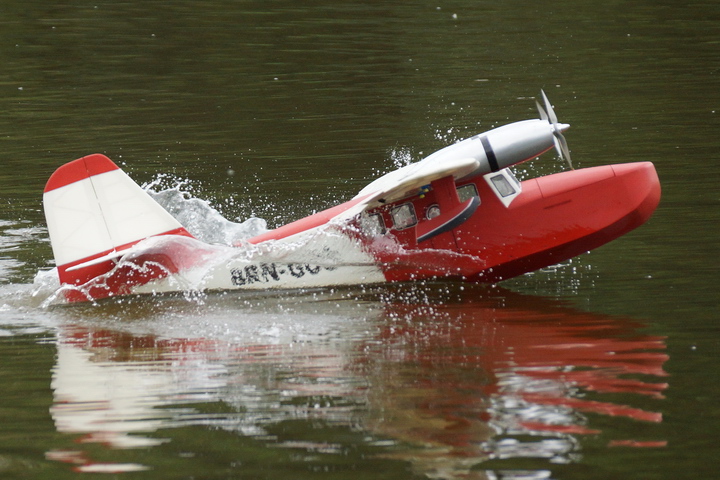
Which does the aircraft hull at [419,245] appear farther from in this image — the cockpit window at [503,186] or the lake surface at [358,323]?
the lake surface at [358,323]

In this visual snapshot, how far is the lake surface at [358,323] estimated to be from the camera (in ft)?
24.1

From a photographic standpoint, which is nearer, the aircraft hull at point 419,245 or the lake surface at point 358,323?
the lake surface at point 358,323

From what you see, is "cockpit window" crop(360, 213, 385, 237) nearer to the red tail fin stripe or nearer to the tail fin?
the tail fin

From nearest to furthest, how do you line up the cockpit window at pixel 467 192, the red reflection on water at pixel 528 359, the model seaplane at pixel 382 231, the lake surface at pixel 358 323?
the lake surface at pixel 358 323
the red reflection on water at pixel 528 359
the model seaplane at pixel 382 231
the cockpit window at pixel 467 192

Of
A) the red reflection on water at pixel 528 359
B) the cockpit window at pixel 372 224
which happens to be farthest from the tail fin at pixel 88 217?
the red reflection on water at pixel 528 359

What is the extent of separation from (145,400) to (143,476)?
5.21 feet

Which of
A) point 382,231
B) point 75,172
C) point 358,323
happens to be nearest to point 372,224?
point 382,231

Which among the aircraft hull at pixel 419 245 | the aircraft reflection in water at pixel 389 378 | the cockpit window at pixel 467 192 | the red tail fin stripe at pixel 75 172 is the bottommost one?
the aircraft reflection in water at pixel 389 378

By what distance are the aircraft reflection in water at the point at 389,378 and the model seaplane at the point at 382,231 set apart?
66 cm

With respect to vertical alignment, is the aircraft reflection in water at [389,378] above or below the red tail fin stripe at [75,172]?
below

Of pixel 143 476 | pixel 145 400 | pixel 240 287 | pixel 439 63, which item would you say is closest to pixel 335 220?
pixel 240 287

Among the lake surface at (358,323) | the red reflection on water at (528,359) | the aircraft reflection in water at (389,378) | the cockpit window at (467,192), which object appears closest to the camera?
the lake surface at (358,323)

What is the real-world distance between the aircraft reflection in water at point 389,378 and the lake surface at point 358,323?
1.2 inches

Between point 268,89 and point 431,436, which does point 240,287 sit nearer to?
point 431,436
